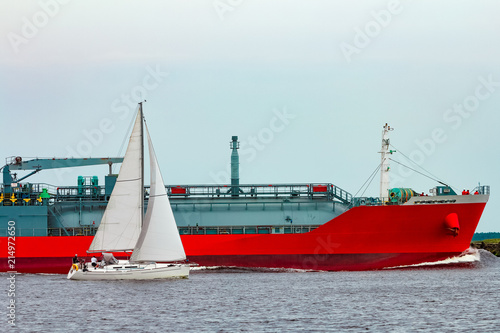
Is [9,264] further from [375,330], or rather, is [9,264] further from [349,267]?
[375,330]

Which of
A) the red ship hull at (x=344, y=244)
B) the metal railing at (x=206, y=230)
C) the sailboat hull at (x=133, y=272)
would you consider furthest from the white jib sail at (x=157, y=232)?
the metal railing at (x=206, y=230)

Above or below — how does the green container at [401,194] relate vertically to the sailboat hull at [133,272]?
above

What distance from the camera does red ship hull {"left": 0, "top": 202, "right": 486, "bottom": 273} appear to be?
47500 millimetres

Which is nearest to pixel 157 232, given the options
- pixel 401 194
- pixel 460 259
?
pixel 401 194

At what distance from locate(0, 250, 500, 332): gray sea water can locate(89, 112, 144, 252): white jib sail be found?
1.86 m

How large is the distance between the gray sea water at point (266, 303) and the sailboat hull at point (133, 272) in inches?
15.7

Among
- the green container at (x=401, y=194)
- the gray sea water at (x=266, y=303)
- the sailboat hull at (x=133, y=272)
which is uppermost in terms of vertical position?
the green container at (x=401, y=194)

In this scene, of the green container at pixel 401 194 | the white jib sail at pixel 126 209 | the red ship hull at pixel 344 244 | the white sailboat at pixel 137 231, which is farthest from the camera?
the green container at pixel 401 194

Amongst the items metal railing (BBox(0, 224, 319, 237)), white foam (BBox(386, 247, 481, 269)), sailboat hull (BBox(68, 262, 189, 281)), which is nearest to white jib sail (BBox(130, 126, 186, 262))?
sailboat hull (BBox(68, 262, 189, 281))

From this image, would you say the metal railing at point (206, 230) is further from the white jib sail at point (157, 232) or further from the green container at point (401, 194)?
the white jib sail at point (157, 232)

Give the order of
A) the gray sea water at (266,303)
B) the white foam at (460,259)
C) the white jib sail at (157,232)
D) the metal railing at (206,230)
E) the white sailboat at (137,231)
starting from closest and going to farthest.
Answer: the gray sea water at (266,303) < the white jib sail at (157,232) < the white sailboat at (137,231) < the white foam at (460,259) < the metal railing at (206,230)

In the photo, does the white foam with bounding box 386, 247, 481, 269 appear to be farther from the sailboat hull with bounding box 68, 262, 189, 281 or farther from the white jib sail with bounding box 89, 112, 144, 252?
the white jib sail with bounding box 89, 112, 144, 252

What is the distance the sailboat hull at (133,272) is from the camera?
4203cm

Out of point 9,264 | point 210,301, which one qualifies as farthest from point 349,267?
point 9,264
